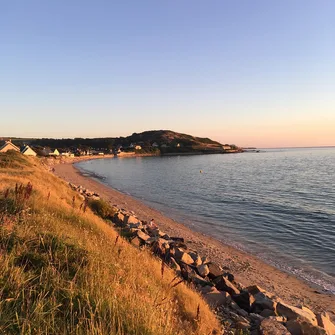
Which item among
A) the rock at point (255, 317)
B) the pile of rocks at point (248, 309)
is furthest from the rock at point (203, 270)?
the rock at point (255, 317)

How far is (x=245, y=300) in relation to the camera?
836cm

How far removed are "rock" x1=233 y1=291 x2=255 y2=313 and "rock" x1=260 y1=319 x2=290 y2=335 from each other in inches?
Result: 63.8

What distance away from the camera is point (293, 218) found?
2386 cm

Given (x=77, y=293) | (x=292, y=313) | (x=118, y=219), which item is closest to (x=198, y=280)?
(x=292, y=313)

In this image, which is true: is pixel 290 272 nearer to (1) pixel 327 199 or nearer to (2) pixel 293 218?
(2) pixel 293 218

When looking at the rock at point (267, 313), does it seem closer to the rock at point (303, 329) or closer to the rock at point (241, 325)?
the rock at point (303, 329)

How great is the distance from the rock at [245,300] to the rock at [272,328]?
1622 mm

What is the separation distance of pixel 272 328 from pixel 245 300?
7.59 feet

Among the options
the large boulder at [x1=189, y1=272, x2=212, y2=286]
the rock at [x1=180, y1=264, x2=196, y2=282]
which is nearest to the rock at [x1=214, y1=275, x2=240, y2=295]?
the large boulder at [x1=189, y1=272, x2=212, y2=286]

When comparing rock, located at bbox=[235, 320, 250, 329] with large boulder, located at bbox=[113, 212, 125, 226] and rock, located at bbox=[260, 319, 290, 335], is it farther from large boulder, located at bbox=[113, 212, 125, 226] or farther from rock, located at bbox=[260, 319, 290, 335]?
large boulder, located at bbox=[113, 212, 125, 226]

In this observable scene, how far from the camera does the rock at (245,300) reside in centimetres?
818

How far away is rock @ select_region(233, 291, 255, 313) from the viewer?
322 inches

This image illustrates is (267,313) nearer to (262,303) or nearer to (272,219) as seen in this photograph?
(262,303)

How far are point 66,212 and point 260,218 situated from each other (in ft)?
61.3
